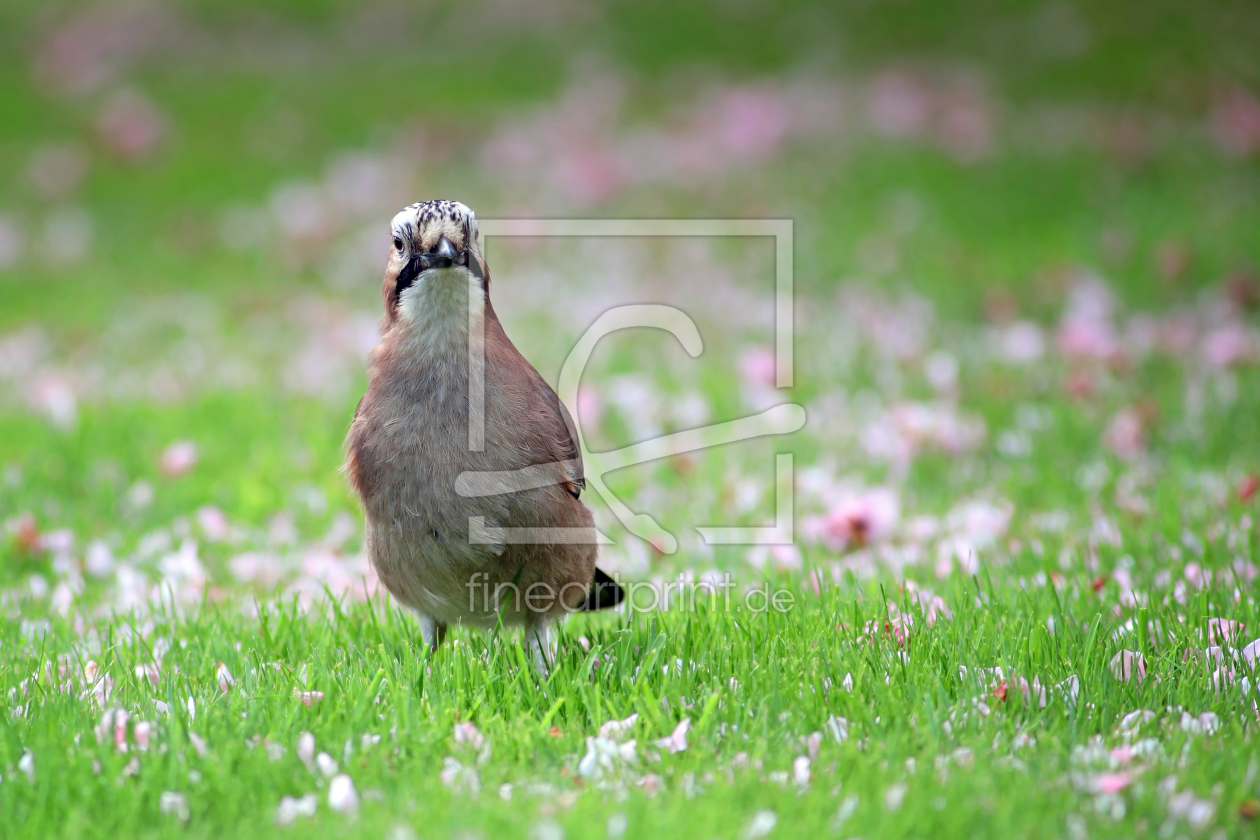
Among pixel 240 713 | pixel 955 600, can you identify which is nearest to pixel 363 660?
pixel 240 713

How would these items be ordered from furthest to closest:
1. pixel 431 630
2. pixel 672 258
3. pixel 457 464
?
pixel 672 258 → pixel 431 630 → pixel 457 464

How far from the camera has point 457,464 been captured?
14.6 ft

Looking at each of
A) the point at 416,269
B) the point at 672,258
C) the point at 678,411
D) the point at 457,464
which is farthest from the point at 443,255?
the point at 672,258

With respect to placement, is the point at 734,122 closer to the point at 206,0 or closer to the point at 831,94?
the point at 831,94

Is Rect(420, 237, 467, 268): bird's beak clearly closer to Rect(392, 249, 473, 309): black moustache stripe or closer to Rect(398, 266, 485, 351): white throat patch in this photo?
Rect(392, 249, 473, 309): black moustache stripe

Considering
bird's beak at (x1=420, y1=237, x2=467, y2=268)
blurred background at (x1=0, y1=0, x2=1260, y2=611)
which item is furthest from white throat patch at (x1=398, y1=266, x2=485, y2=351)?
blurred background at (x1=0, y1=0, x2=1260, y2=611)

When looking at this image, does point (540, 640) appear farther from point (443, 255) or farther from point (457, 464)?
point (443, 255)

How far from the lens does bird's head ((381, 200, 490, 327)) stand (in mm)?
4535

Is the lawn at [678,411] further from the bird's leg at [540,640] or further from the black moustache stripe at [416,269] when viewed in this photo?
the black moustache stripe at [416,269]

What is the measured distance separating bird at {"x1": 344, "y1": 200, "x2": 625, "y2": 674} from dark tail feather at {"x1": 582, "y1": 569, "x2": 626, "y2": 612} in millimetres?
263

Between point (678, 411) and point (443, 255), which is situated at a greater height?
point (443, 255)

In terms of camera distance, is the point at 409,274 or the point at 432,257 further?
the point at 409,274

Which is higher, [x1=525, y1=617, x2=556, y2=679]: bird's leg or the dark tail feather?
the dark tail feather

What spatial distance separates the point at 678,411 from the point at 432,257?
14.3ft
